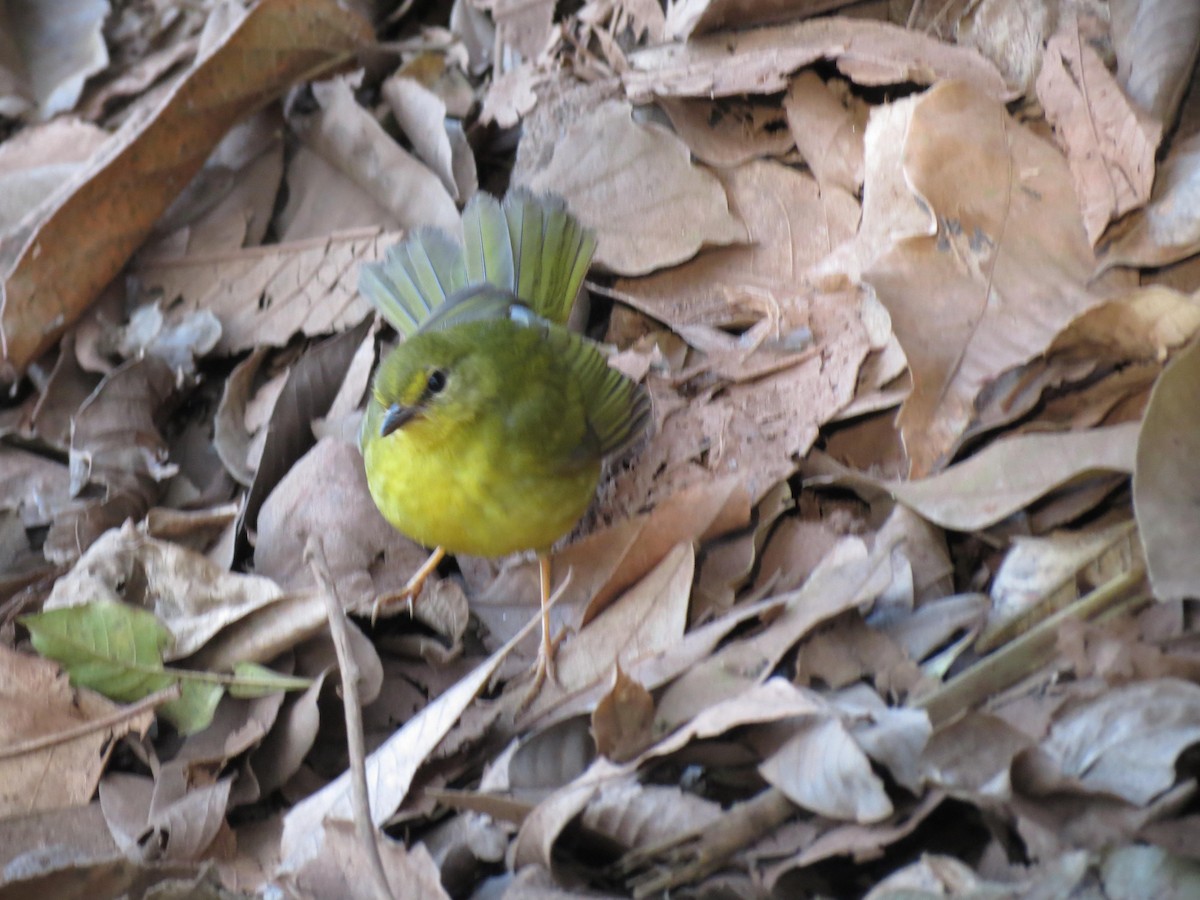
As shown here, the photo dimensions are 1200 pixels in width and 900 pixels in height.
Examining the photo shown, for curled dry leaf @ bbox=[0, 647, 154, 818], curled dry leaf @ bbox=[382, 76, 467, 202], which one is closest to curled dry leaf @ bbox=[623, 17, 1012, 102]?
curled dry leaf @ bbox=[382, 76, 467, 202]

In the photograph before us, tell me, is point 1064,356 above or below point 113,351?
above

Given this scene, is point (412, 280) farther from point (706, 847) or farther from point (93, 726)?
point (706, 847)

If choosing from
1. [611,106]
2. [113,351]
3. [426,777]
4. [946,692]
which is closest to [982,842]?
[946,692]

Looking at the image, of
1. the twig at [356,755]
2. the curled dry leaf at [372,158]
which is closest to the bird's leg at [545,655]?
the twig at [356,755]

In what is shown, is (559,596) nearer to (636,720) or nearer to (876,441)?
(636,720)

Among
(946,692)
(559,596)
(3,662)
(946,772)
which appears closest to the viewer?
(946,772)

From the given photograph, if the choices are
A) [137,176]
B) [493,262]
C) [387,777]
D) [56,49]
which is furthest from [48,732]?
[56,49]
